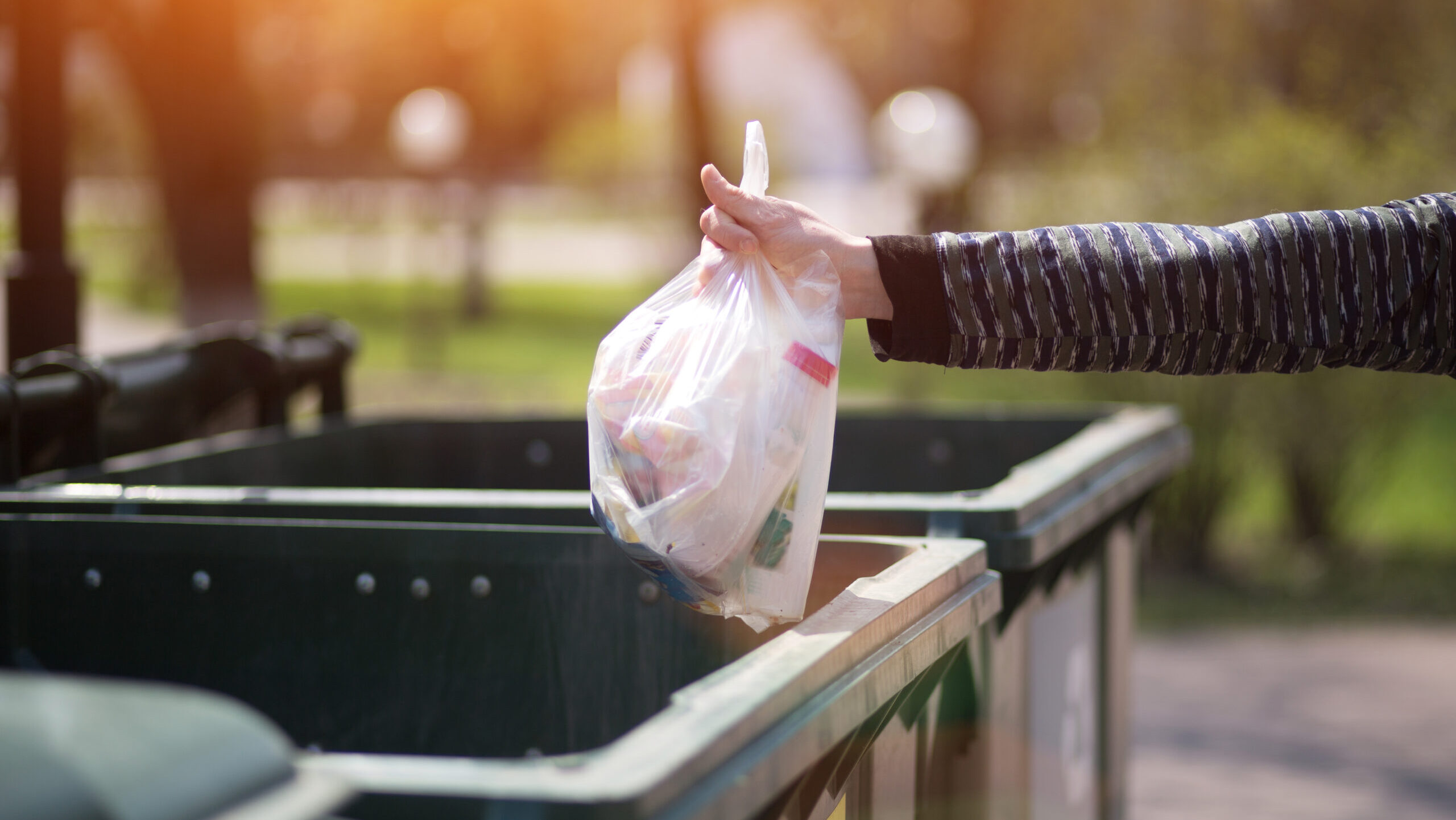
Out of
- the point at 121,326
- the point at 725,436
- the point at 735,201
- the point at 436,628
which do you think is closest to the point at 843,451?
the point at 436,628

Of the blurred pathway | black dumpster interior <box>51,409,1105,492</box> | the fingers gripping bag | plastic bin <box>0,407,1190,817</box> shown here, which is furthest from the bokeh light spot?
the fingers gripping bag

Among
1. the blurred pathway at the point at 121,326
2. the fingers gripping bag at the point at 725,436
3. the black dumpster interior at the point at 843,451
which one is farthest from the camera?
the blurred pathway at the point at 121,326

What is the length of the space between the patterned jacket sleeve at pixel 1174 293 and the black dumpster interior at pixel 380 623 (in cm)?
36

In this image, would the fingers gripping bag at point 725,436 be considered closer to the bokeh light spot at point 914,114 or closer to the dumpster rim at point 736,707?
the dumpster rim at point 736,707

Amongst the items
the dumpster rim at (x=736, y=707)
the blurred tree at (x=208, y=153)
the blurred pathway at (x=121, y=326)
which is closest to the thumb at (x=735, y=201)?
the dumpster rim at (x=736, y=707)

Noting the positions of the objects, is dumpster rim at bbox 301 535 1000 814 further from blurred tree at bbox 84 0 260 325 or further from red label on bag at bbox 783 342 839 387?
blurred tree at bbox 84 0 260 325

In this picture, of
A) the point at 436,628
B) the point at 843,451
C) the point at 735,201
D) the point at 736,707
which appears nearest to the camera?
the point at 736,707

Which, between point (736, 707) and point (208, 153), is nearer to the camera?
point (736, 707)

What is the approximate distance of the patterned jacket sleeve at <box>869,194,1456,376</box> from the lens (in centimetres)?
201

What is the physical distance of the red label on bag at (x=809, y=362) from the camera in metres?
1.82

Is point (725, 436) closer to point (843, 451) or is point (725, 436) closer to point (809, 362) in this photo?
point (809, 362)

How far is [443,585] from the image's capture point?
2.18 metres

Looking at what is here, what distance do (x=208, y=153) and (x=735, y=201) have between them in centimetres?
613

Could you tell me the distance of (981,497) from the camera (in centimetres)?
245
